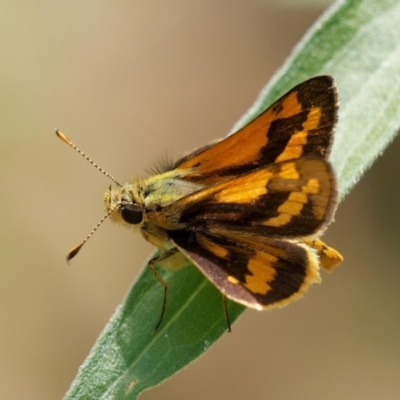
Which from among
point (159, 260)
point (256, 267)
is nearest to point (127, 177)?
point (159, 260)

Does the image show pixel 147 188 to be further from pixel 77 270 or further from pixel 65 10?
pixel 65 10

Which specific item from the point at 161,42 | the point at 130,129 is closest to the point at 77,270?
the point at 130,129

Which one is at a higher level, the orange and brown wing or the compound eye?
the compound eye

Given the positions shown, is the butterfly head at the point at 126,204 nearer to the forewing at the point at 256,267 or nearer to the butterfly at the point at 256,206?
the butterfly at the point at 256,206

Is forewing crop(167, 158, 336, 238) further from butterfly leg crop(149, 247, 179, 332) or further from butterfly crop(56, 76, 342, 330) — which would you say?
butterfly leg crop(149, 247, 179, 332)

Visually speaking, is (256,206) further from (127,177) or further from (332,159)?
(127,177)

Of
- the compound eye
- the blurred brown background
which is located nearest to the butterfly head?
the compound eye

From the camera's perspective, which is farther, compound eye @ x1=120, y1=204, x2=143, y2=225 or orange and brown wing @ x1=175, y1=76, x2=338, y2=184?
compound eye @ x1=120, y1=204, x2=143, y2=225
